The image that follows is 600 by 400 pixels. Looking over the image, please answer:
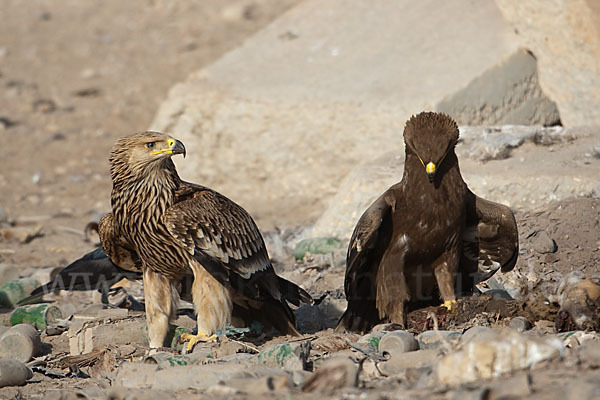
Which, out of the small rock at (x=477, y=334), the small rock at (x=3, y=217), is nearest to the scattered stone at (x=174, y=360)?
the small rock at (x=477, y=334)

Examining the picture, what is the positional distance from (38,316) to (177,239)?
176cm

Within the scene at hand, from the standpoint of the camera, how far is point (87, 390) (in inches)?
168

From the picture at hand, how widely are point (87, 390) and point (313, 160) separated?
5.92 meters

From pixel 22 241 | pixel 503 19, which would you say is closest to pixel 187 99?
pixel 22 241

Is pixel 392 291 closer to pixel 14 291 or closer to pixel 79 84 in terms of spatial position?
pixel 14 291

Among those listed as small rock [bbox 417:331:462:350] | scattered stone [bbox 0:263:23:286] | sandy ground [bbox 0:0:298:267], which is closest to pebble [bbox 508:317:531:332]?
small rock [bbox 417:331:462:350]

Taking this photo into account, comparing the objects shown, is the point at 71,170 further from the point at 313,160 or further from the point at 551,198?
the point at 551,198

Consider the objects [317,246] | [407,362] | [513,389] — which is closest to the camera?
[513,389]

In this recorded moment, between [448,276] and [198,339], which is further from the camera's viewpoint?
[448,276]

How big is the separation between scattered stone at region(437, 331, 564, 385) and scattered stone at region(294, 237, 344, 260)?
12.9 ft

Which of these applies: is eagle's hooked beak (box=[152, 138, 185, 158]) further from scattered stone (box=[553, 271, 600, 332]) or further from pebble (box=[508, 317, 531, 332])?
scattered stone (box=[553, 271, 600, 332])

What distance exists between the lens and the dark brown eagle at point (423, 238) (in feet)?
17.2

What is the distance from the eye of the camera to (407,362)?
13.6ft

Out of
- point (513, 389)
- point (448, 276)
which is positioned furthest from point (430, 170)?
point (513, 389)
